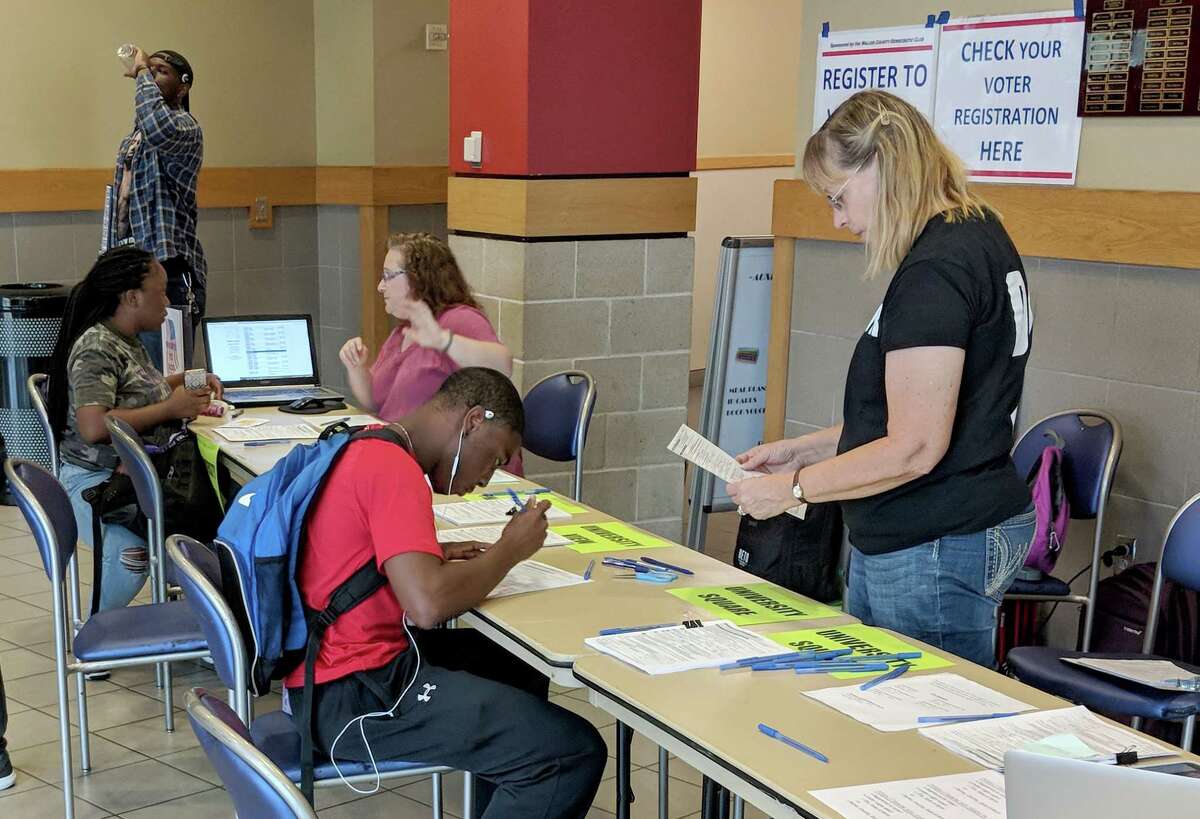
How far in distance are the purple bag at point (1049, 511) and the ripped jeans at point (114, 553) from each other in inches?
104

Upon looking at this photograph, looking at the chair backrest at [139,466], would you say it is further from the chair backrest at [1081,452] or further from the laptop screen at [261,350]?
the chair backrest at [1081,452]

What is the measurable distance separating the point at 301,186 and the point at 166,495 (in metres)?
4.15

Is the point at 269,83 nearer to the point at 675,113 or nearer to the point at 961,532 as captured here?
the point at 675,113

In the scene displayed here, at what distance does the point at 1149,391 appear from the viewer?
3.67 meters

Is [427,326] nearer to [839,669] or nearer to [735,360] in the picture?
[735,360]

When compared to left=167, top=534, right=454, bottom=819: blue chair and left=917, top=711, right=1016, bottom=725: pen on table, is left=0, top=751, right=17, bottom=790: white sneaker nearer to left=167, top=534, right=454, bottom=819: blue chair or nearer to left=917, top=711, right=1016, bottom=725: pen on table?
left=167, top=534, right=454, bottom=819: blue chair

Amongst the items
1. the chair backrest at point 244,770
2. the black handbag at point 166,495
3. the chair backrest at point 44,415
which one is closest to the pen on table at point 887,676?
the chair backrest at point 244,770

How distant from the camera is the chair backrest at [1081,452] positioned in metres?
3.51

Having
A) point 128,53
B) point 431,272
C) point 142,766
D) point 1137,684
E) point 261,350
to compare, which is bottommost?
point 142,766

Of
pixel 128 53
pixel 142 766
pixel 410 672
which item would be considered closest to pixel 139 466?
pixel 142 766

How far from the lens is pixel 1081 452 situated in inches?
142

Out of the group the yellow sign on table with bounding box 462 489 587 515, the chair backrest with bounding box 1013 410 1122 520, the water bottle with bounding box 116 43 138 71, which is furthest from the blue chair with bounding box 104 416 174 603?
the water bottle with bounding box 116 43 138 71

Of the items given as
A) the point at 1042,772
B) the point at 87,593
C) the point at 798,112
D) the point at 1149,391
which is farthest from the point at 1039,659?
the point at 87,593

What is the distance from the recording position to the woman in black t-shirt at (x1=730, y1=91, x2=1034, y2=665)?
212 centimetres
